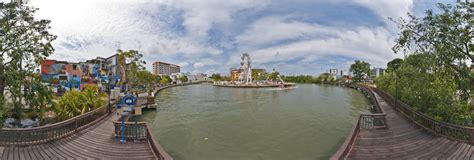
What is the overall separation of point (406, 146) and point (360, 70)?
67.8 meters

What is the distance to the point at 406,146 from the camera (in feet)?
24.9

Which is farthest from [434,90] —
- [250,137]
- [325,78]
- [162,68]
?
[162,68]

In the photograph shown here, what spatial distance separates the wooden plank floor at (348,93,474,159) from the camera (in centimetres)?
672

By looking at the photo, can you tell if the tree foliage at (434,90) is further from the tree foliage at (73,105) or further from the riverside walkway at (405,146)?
the tree foliage at (73,105)

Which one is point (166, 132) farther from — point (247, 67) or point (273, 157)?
point (247, 67)

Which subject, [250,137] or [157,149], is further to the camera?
[250,137]

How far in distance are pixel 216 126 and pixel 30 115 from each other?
1057 centimetres

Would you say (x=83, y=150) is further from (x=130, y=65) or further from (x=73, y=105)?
(x=130, y=65)

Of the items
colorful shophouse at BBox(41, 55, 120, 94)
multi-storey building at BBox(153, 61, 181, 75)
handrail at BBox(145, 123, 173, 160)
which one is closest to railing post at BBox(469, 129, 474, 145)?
handrail at BBox(145, 123, 173, 160)

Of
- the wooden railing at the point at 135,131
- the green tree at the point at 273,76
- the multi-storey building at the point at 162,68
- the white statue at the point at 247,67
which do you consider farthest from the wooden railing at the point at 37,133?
→ the multi-storey building at the point at 162,68

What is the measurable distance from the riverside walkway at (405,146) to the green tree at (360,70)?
212ft

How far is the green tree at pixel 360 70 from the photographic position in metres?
66.7

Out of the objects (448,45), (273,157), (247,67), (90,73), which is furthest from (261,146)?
(247,67)

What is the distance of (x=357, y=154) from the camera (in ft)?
22.6
